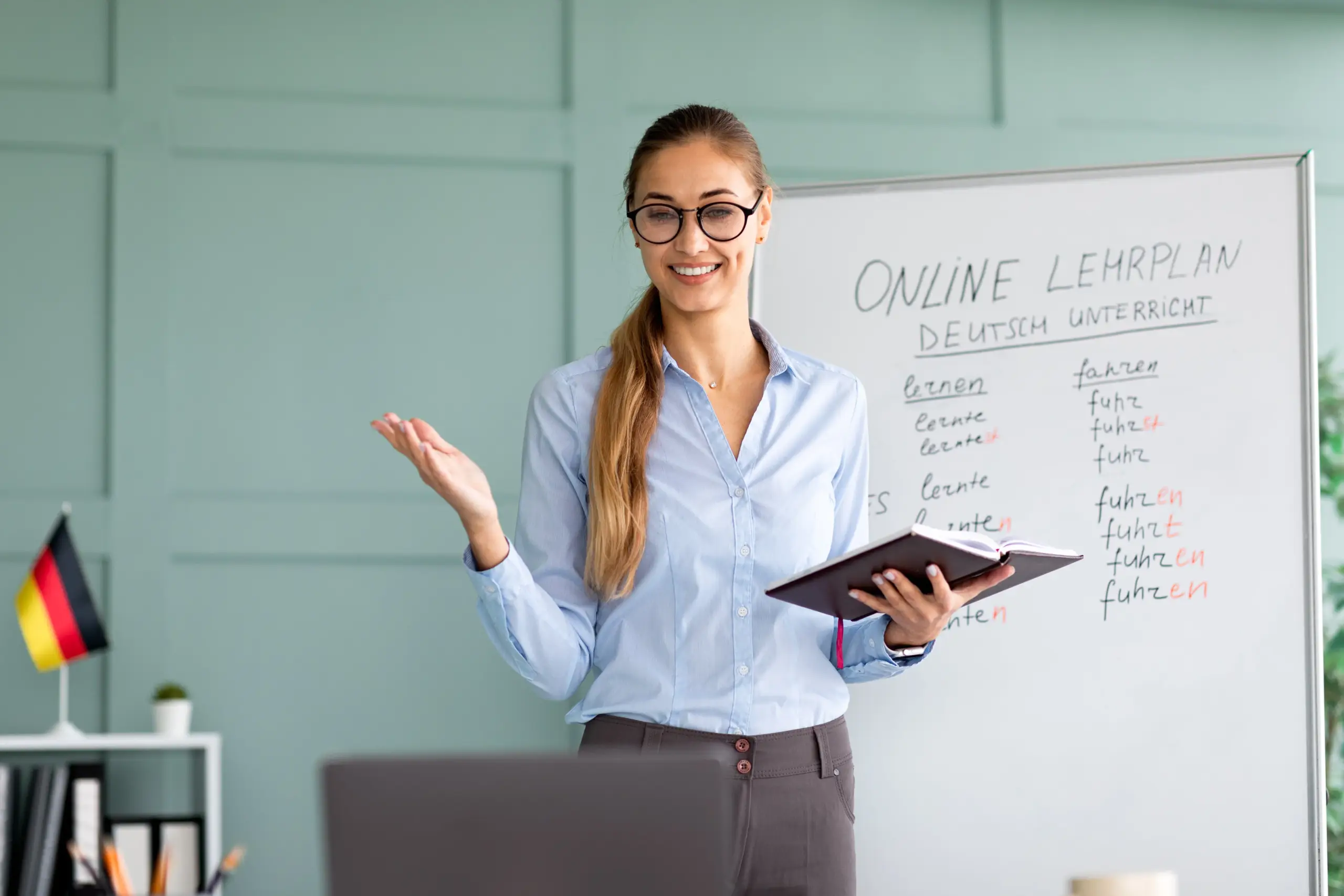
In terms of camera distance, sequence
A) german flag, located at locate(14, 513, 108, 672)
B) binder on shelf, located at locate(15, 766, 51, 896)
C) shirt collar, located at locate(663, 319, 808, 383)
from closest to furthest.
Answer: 1. shirt collar, located at locate(663, 319, 808, 383)
2. binder on shelf, located at locate(15, 766, 51, 896)
3. german flag, located at locate(14, 513, 108, 672)

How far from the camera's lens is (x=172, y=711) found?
2.39m

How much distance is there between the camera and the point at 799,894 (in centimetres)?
160

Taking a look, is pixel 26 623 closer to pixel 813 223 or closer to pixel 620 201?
pixel 620 201

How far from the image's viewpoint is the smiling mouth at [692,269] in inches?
67.7

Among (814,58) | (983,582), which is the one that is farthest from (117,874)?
(814,58)

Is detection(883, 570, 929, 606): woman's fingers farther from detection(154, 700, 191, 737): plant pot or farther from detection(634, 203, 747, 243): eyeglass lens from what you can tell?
detection(154, 700, 191, 737): plant pot

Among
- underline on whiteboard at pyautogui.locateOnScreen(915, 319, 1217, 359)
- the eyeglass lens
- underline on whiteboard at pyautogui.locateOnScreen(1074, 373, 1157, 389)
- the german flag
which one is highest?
the eyeglass lens

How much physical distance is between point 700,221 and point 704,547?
427 millimetres

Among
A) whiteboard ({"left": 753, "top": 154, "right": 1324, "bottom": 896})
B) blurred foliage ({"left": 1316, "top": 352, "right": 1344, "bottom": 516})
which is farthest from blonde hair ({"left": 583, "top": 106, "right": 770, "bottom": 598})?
blurred foliage ({"left": 1316, "top": 352, "right": 1344, "bottom": 516})

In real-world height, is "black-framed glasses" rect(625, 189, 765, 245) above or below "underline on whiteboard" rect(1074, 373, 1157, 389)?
above

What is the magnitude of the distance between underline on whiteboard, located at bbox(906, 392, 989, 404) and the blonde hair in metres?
0.66

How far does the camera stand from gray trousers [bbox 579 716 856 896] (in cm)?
159

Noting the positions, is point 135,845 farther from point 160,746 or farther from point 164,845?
point 160,746

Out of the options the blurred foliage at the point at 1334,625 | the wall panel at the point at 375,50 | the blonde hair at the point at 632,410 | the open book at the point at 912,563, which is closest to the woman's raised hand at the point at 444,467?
the blonde hair at the point at 632,410
